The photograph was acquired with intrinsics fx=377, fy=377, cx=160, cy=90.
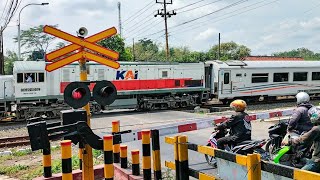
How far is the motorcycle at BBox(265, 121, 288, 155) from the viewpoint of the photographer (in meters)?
6.90

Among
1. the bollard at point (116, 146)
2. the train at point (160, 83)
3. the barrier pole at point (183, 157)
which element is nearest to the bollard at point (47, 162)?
the bollard at point (116, 146)

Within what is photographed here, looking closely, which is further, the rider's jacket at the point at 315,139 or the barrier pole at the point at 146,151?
the barrier pole at the point at 146,151

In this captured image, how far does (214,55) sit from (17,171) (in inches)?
2400

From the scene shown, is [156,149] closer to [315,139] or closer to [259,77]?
[315,139]

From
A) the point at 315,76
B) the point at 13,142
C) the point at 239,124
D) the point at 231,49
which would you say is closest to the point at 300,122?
the point at 239,124

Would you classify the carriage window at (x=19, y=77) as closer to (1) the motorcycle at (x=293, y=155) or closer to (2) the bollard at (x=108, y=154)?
(2) the bollard at (x=108, y=154)

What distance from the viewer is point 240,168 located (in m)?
4.01

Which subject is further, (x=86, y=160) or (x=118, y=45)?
(x=118, y=45)

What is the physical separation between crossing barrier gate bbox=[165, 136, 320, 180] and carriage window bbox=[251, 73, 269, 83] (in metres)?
22.4

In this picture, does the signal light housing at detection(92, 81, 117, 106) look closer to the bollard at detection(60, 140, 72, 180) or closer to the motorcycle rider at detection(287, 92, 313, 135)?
the bollard at detection(60, 140, 72, 180)

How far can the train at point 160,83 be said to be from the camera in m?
20.7

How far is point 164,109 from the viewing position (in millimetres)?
24422

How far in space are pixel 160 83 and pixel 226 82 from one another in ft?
15.4

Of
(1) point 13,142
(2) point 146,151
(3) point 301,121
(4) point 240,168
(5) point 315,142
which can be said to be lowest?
(1) point 13,142
